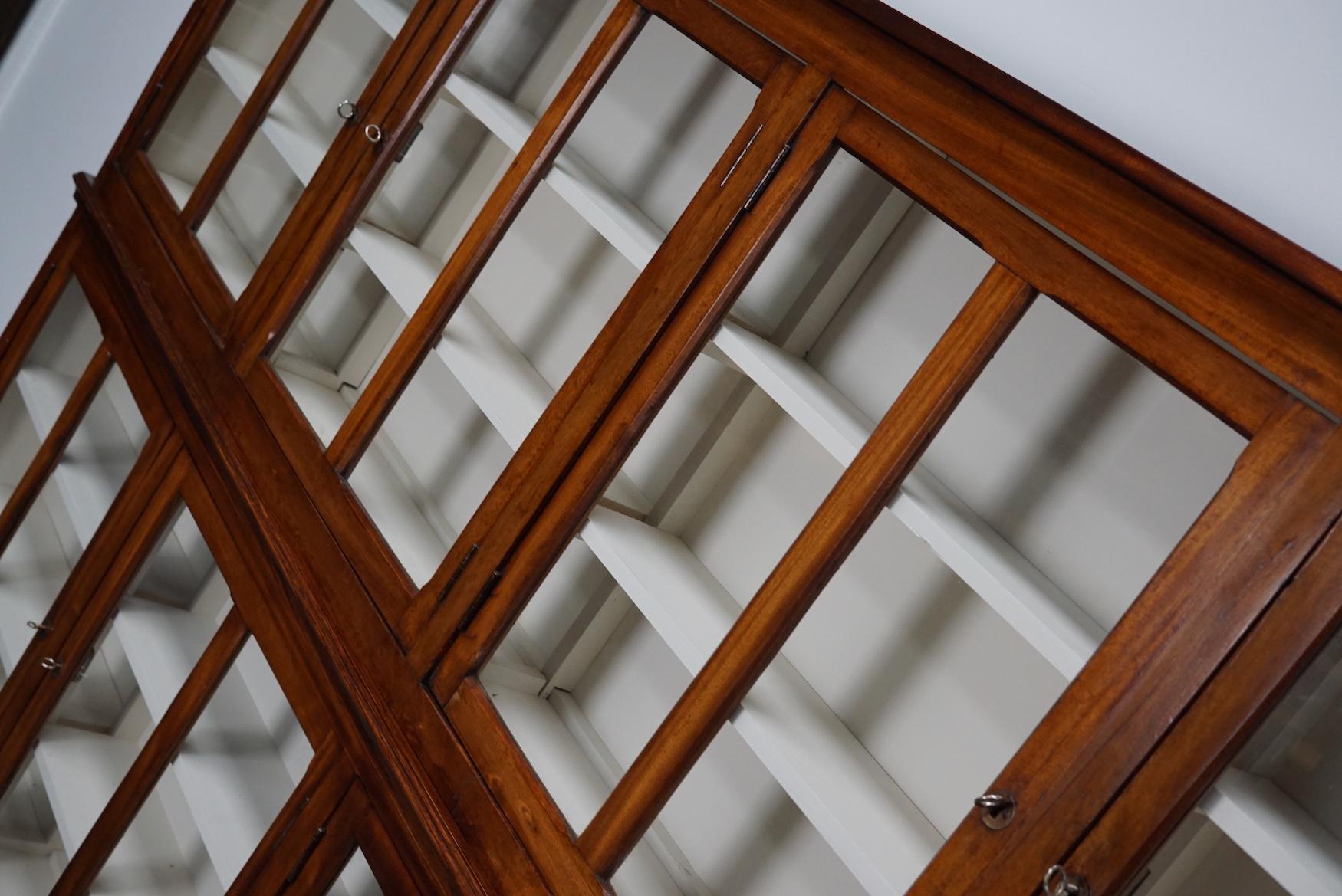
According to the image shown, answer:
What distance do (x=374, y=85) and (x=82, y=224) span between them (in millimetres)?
653

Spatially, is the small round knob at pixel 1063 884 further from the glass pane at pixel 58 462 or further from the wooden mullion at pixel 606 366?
the glass pane at pixel 58 462

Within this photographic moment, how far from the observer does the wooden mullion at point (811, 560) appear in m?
0.74

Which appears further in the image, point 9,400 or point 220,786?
point 9,400

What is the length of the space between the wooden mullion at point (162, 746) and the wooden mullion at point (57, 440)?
0.46m

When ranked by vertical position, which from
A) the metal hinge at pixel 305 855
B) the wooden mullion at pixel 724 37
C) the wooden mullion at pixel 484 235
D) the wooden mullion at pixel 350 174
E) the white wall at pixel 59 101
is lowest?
the metal hinge at pixel 305 855

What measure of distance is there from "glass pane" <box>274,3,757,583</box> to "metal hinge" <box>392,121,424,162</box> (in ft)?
0.12

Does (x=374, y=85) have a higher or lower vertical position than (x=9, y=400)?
lower

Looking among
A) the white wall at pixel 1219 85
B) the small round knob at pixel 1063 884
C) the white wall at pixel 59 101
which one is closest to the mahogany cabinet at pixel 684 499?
the small round knob at pixel 1063 884

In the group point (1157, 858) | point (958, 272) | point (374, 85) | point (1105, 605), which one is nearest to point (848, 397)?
point (958, 272)

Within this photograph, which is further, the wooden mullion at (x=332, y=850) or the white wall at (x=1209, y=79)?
the wooden mullion at (x=332, y=850)

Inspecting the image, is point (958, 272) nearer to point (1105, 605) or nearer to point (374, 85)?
point (1105, 605)

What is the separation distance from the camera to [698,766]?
0.80 m

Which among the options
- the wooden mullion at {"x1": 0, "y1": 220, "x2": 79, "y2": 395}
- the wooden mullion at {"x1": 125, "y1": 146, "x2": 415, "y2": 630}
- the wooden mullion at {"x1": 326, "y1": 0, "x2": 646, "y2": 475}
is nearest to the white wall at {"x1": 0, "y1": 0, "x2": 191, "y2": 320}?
the wooden mullion at {"x1": 0, "y1": 220, "x2": 79, "y2": 395}

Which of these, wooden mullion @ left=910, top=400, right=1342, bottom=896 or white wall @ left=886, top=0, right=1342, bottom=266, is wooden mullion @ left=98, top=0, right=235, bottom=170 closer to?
white wall @ left=886, top=0, right=1342, bottom=266
